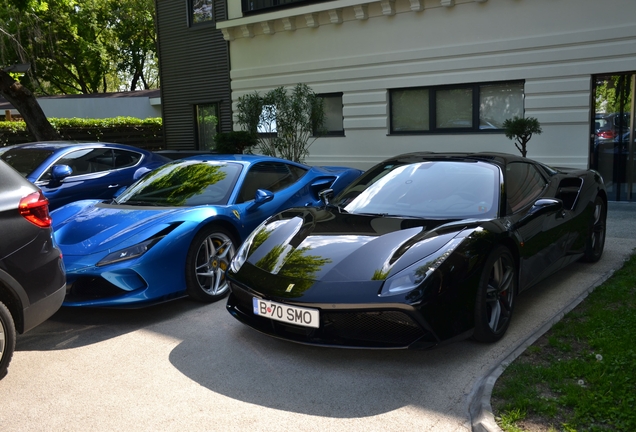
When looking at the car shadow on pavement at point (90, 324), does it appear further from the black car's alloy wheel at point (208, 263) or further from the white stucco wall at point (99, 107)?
the white stucco wall at point (99, 107)

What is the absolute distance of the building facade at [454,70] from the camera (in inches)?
444

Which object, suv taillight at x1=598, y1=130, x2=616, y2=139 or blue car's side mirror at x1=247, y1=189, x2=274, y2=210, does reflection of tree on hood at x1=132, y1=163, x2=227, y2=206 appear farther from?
suv taillight at x1=598, y1=130, x2=616, y2=139

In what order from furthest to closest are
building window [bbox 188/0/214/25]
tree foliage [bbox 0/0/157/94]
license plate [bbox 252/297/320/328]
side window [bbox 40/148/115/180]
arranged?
tree foliage [bbox 0/0/157/94]
building window [bbox 188/0/214/25]
side window [bbox 40/148/115/180]
license plate [bbox 252/297/320/328]

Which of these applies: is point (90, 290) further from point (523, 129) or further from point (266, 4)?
point (266, 4)

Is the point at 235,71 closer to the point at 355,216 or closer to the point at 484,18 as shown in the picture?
the point at 484,18

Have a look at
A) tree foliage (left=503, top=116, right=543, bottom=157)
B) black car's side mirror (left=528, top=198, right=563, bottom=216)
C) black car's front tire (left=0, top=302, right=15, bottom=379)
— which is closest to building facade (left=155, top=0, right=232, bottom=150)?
tree foliage (left=503, top=116, right=543, bottom=157)

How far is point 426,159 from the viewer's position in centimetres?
568

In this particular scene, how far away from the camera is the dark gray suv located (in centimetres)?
395

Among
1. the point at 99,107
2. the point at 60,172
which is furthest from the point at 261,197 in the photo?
the point at 99,107

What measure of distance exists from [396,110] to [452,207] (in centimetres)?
956

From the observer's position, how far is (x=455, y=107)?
13.2m

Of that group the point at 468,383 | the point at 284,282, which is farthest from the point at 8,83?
the point at 468,383

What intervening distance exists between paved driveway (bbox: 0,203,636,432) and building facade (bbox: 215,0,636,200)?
7272 mm

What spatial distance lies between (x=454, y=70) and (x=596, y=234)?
23.1 ft
